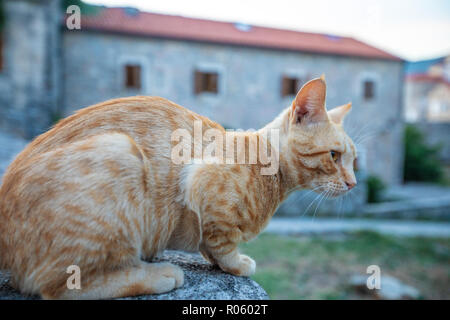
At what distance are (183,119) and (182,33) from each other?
13736 mm

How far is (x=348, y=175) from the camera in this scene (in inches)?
72.1

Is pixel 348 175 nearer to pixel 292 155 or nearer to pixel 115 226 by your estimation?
pixel 292 155

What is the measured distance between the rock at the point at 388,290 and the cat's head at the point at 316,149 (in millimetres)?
3987

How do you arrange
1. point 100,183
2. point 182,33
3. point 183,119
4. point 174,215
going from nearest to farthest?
point 100,183 → point 174,215 → point 183,119 → point 182,33

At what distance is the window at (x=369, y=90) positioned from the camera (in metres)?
17.2

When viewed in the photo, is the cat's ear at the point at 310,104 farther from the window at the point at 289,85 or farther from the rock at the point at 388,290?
the window at the point at 289,85

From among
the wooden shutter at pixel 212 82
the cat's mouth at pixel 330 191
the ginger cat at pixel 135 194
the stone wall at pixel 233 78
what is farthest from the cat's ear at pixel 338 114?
the wooden shutter at pixel 212 82

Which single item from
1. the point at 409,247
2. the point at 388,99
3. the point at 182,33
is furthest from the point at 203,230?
the point at 388,99

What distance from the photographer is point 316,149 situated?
5.88 feet

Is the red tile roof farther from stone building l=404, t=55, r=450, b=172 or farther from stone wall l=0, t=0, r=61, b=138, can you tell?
stone building l=404, t=55, r=450, b=172

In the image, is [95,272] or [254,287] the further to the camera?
[254,287]

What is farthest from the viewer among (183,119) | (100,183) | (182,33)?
(182,33)

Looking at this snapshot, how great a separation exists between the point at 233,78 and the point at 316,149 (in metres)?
14.0

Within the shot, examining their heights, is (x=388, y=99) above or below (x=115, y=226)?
above
